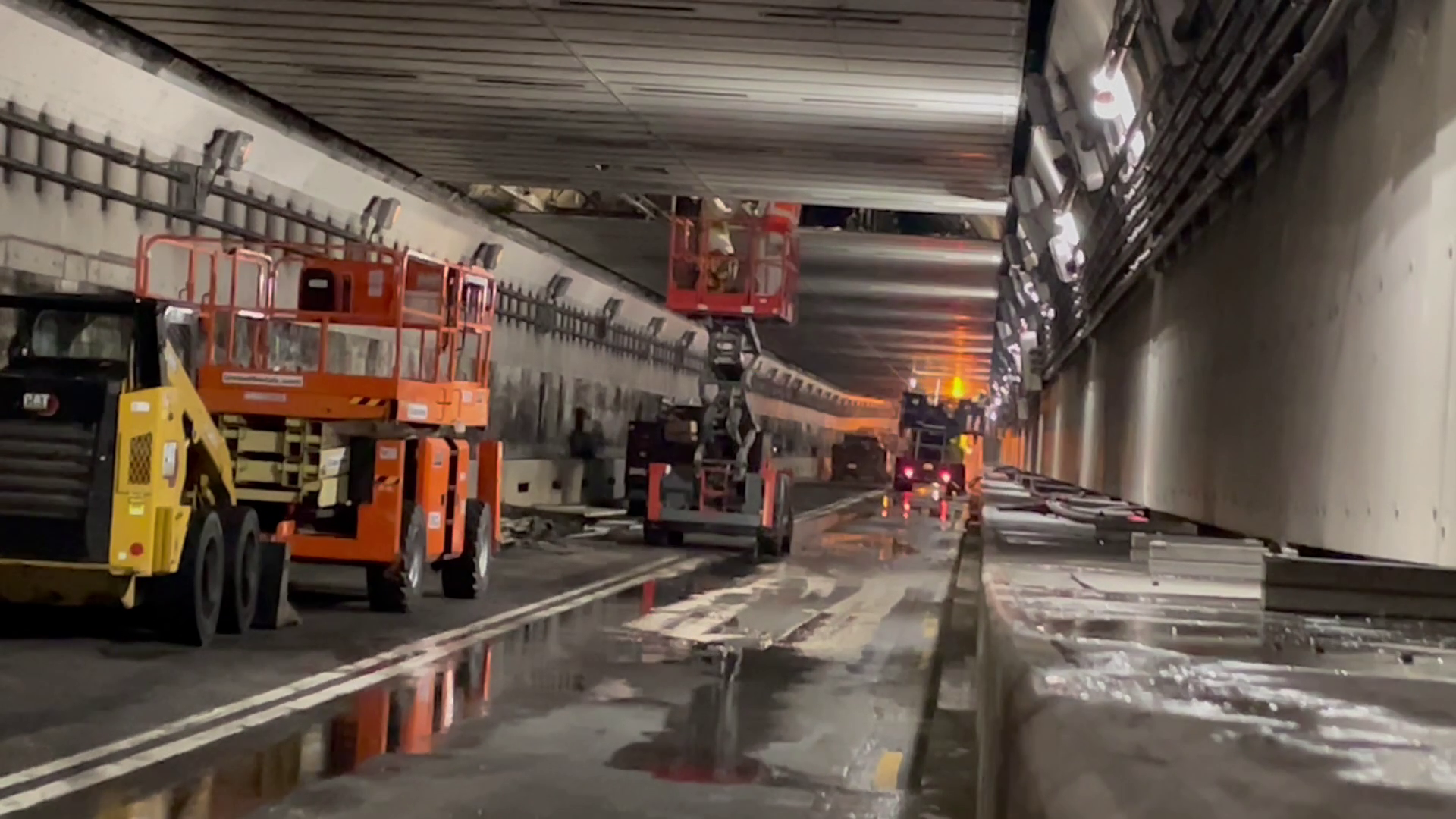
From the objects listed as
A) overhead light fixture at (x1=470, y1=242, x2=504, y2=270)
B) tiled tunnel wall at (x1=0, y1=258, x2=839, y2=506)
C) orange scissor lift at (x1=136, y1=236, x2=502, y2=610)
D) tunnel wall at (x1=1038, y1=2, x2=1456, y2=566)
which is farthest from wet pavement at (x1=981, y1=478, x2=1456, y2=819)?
overhead light fixture at (x1=470, y1=242, x2=504, y2=270)

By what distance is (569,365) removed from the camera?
33.1 m

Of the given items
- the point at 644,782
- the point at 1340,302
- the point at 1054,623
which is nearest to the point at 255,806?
the point at 644,782

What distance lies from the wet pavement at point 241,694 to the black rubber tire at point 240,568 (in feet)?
0.69

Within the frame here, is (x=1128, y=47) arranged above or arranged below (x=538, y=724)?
above

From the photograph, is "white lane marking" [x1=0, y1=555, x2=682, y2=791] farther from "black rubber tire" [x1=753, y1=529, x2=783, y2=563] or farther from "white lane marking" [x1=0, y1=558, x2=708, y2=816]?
"black rubber tire" [x1=753, y1=529, x2=783, y2=563]

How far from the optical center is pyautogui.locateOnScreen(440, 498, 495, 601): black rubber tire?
15.7 meters

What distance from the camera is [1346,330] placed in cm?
783

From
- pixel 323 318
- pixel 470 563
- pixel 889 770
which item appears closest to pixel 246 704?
pixel 889 770

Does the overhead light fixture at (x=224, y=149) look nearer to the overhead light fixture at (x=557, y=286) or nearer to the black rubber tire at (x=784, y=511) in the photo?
the black rubber tire at (x=784, y=511)

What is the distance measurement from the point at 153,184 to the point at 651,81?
5.10 meters

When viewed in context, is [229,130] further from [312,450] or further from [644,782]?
[644,782]

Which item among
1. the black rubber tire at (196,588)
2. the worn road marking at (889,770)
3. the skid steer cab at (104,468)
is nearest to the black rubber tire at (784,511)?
the black rubber tire at (196,588)

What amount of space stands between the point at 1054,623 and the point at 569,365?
92.9 ft

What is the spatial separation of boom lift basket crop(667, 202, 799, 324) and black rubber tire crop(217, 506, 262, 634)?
37.1 feet
